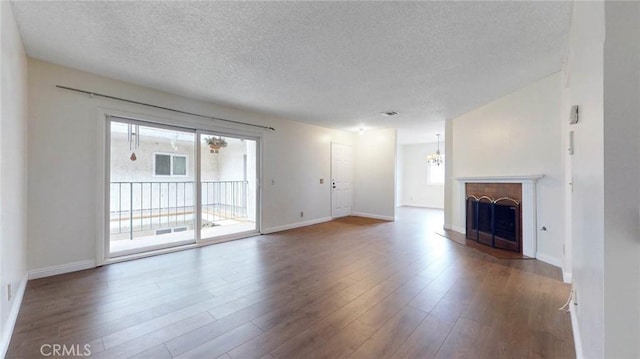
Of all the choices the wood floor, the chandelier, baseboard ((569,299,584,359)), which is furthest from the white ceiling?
the chandelier

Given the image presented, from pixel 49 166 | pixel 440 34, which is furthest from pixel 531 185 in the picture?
pixel 49 166

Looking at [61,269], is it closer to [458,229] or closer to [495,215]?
[495,215]

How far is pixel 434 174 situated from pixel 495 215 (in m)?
5.33

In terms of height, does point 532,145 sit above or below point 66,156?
above

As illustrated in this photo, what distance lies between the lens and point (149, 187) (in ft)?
15.9

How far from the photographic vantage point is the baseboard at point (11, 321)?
1589mm

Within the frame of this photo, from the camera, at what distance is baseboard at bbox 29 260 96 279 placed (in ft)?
8.92

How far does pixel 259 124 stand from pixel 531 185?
15.0ft

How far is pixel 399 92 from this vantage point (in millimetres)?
3641

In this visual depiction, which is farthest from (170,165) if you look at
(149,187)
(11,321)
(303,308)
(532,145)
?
(532,145)

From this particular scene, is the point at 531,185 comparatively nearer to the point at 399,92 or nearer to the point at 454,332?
the point at 399,92

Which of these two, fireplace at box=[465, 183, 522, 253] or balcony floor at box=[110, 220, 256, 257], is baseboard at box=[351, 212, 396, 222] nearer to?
fireplace at box=[465, 183, 522, 253]

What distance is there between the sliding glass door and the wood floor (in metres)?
1.07

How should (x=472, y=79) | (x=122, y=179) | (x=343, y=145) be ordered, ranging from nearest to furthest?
(x=472, y=79)
(x=122, y=179)
(x=343, y=145)
